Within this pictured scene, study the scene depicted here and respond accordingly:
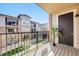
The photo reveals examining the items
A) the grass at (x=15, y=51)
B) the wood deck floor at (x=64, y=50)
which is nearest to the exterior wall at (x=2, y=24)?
the grass at (x=15, y=51)

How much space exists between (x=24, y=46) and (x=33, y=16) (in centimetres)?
68

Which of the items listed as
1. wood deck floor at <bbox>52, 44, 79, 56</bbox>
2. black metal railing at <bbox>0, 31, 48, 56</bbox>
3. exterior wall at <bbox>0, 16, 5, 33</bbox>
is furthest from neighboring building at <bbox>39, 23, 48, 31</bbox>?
exterior wall at <bbox>0, 16, 5, 33</bbox>

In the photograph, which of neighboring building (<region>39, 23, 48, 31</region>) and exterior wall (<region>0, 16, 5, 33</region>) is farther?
neighboring building (<region>39, 23, 48, 31</region>)

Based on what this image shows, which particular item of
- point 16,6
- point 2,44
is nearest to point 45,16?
point 16,6

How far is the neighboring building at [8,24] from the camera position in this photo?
273 centimetres

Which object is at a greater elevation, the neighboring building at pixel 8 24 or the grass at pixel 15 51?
the neighboring building at pixel 8 24

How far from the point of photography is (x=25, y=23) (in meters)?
2.84

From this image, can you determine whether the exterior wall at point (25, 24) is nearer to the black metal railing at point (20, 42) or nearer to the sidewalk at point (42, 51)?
the black metal railing at point (20, 42)

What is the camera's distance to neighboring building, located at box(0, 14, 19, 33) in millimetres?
2728

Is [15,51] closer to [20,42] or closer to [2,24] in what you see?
[20,42]

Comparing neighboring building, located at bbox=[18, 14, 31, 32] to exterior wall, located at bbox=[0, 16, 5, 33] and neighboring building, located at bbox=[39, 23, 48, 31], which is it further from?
exterior wall, located at bbox=[0, 16, 5, 33]

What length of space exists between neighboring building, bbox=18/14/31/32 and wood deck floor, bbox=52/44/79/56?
0.71 m

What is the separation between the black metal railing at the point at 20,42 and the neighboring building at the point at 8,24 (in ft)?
0.28

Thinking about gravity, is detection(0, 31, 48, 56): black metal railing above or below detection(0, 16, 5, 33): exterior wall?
below
